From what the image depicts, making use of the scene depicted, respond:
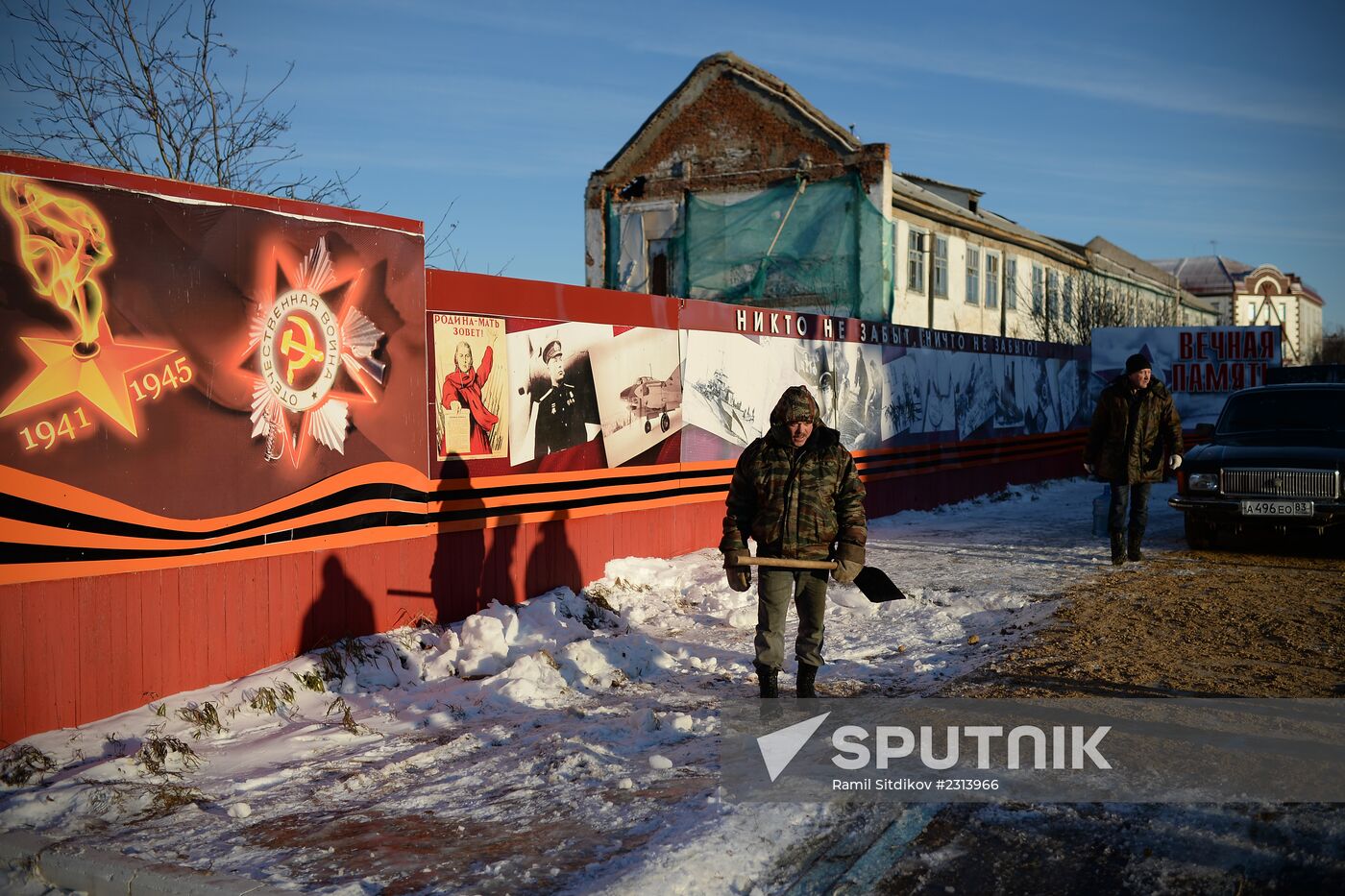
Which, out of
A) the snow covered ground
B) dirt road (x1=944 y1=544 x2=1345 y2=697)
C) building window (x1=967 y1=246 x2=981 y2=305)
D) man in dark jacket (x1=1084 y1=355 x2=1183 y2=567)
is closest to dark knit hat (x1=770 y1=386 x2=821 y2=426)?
the snow covered ground

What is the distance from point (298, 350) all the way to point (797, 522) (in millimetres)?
3709

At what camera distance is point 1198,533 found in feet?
40.7

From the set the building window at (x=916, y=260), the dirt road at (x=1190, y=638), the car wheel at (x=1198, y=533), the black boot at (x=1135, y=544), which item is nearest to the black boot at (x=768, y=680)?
the dirt road at (x=1190, y=638)

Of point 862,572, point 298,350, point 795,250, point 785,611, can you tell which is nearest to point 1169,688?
point 862,572

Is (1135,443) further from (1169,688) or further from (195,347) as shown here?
(195,347)

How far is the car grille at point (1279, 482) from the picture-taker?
11.2m

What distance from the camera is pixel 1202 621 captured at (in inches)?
338

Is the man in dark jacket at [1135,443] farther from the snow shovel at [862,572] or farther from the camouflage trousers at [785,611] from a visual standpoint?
the camouflage trousers at [785,611]

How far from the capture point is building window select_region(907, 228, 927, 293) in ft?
97.6

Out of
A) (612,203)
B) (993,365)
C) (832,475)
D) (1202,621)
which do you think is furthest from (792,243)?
(832,475)

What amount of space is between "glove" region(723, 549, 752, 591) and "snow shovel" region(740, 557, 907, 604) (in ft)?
0.18

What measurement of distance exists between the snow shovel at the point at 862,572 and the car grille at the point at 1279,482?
6.39 meters

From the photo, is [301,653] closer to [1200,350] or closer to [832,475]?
[832,475]

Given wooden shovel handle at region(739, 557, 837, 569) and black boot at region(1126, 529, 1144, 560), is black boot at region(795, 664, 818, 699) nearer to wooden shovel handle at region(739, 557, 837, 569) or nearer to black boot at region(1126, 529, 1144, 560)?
wooden shovel handle at region(739, 557, 837, 569)
